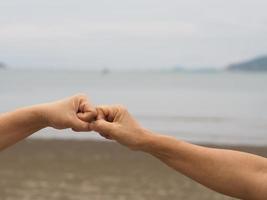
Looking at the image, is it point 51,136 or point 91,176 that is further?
point 51,136

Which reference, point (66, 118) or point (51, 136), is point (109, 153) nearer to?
point (51, 136)

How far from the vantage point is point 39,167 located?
508 inches

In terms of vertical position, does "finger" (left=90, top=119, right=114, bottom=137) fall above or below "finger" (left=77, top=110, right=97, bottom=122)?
below

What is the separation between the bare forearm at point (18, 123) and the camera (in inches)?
111

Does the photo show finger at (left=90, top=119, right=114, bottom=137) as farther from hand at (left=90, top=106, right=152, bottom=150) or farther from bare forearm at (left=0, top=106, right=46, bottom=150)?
bare forearm at (left=0, top=106, right=46, bottom=150)

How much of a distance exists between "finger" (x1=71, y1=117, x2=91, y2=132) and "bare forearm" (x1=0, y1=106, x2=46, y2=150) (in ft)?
0.44

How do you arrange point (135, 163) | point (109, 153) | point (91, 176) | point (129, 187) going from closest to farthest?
point (129, 187) → point (91, 176) → point (135, 163) → point (109, 153)

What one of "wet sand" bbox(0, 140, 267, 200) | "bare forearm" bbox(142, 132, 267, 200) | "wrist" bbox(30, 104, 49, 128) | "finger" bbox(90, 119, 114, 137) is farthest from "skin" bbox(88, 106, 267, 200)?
"wet sand" bbox(0, 140, 267, 200)

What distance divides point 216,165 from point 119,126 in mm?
454

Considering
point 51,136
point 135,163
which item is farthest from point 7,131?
point 51,136

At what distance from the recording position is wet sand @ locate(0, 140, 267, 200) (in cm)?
1002

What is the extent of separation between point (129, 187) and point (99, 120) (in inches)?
305

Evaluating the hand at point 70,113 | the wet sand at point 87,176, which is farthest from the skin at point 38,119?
the wet sand at point 87,176

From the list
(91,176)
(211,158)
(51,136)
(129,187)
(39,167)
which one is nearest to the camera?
(211,158)
